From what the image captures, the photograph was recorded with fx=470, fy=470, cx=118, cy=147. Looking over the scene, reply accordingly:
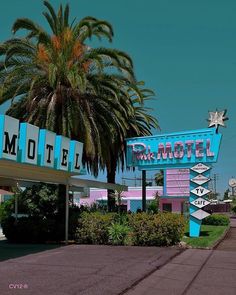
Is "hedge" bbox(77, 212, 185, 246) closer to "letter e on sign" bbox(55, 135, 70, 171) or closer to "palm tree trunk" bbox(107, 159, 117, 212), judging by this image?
"letter e on sign" bbox(55, 135, 70, 171)

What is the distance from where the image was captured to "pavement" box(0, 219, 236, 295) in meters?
9.59

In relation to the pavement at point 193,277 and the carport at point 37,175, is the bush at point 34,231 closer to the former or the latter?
the carport at point 37,175

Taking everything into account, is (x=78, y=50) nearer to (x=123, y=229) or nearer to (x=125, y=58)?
(x=125, y=58)

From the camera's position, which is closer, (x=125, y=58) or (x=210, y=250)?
(x=210, y=250)

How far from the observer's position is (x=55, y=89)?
21844 mm

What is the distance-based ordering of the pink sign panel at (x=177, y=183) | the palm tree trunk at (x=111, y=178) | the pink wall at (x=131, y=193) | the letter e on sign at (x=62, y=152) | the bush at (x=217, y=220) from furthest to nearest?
the pink wall at (x=131, y=193) → the pink sign panel at (x=177, y=183) → the bush at (x=217, y=220) → the palm tree trunk at (x=111, y=178) → the letter e on sign at (x=62, y=152)

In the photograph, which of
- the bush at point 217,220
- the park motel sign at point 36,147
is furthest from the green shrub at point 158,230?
the bush at point 217,220

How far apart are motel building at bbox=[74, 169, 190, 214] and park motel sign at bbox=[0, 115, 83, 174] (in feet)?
58.7

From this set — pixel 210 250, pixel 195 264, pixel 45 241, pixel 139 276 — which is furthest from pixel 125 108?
pixel 139 276

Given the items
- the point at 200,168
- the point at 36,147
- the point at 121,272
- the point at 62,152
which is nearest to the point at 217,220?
the point at 200,168

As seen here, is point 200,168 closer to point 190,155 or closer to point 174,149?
point 190,155

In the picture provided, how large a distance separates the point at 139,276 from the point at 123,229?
25.9 ft

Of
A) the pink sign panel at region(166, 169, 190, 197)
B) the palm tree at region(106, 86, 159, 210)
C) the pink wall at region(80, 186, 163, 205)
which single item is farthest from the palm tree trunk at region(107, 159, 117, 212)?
the pink wall at region(80, 186, 163, 205)

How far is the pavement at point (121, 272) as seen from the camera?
9.59 meters
